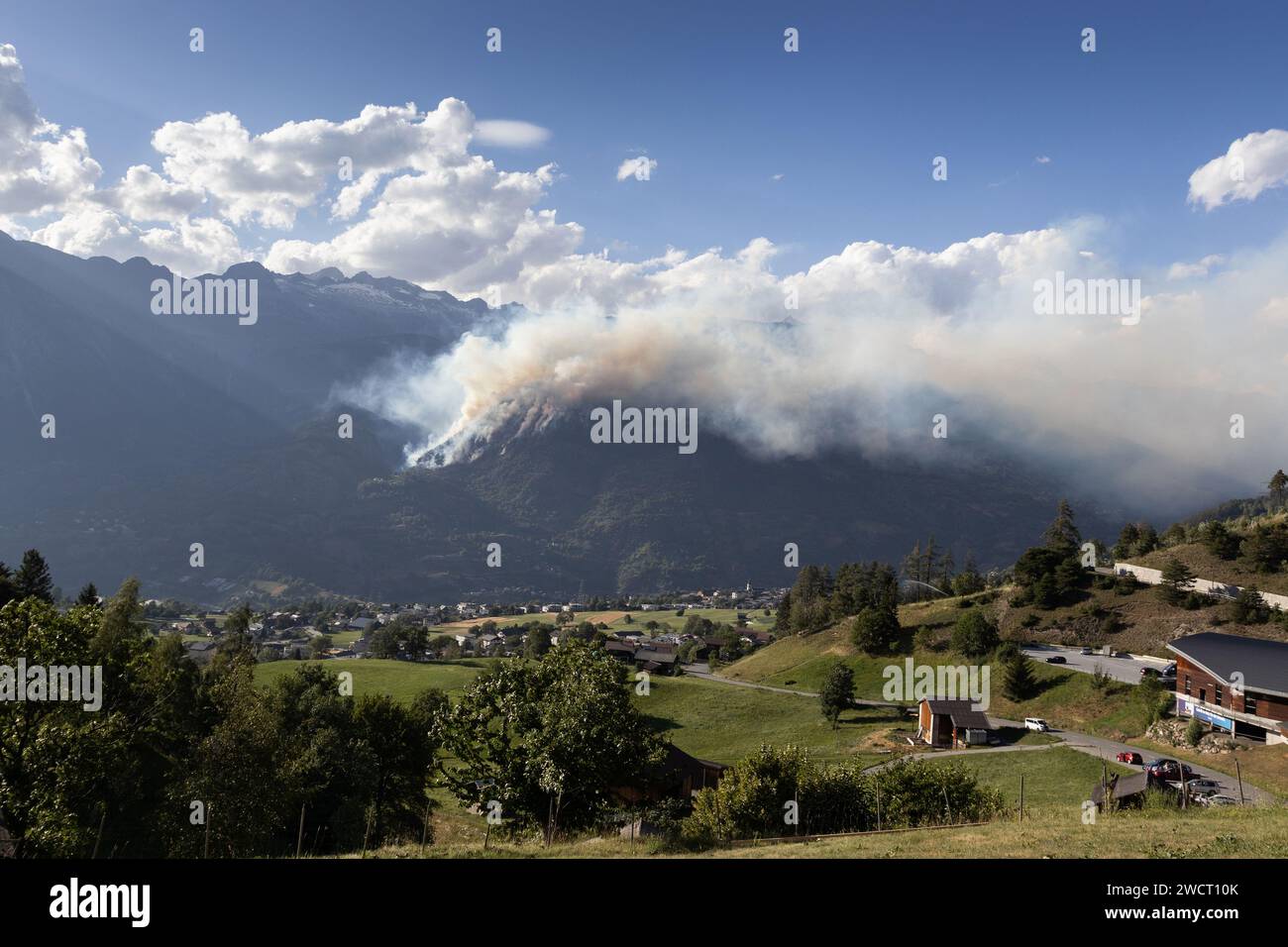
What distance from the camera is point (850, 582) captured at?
507 feet

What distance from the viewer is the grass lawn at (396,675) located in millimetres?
118969

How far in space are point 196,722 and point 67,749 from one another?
125ft

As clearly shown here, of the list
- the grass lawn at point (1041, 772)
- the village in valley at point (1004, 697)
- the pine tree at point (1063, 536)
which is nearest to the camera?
the village in valley at point (1004, 697)

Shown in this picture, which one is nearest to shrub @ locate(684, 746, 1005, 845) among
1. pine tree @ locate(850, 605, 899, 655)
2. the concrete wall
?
pine tree @ locate(850, 605, 899, 655)

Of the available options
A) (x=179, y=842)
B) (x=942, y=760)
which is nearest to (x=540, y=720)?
(x=179, y=842)

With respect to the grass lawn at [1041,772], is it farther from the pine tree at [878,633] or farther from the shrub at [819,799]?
the pine tree at [878,633]

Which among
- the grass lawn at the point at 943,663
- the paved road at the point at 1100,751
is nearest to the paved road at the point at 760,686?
the grass lawn at the point at 943,663

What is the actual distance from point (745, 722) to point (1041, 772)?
137ft

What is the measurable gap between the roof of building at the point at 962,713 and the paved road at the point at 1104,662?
19.1 metres

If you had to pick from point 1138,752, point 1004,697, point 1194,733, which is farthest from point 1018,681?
point 1194,733

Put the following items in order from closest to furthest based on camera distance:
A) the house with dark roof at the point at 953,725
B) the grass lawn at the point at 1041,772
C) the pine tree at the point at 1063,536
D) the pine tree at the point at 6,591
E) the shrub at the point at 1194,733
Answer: the grass lawn at the point at 1041,772 → the shrub at the point at 1194,733 → the pine tree at the point at 6,591 → the house with dark roof at the point at 953,725 → the pine tree at the point at 1063,536

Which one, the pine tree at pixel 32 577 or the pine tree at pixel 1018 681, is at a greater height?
the pine tree at pixel 32 577

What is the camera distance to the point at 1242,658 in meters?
69.6
